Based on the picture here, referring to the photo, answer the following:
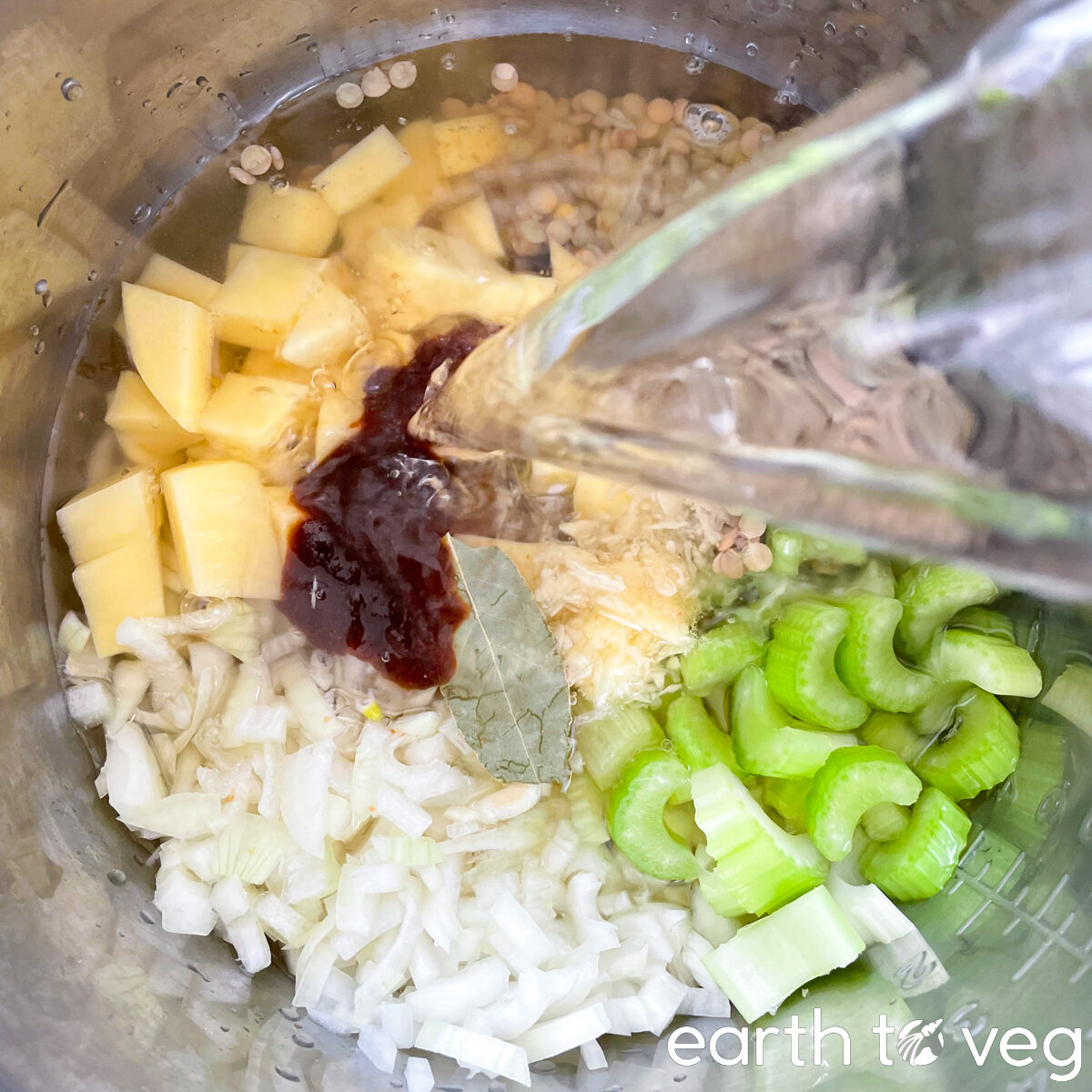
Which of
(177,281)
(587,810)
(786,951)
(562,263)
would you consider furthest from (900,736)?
(177,281)

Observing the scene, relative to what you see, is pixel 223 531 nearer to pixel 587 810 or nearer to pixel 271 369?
pixel 271 369

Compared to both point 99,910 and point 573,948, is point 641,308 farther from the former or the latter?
point 99,910

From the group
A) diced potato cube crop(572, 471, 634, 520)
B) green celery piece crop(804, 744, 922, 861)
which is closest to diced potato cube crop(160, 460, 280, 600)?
diced potato cube crop(572, 471, 634, 520)

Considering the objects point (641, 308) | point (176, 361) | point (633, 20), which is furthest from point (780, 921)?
point (633, 20)

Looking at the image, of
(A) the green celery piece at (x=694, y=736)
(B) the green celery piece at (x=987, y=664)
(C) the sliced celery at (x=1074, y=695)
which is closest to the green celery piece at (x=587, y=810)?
(A) the green celery piece at (x=694, y=736)

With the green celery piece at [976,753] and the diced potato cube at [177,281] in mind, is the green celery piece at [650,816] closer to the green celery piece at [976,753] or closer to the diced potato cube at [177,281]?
the green celery piece at [976,753]

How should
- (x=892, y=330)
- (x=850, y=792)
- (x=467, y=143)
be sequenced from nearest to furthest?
(x=892, y=330) < (x=850, y=792) < (x=467, y=143)
